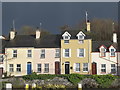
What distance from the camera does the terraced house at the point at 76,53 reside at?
4391 cm

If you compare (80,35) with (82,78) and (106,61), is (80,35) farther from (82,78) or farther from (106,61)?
(82,78)

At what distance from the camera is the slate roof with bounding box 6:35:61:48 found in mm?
45625

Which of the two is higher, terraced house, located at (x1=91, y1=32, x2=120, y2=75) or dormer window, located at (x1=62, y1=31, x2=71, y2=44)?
dormer window, located at (x1=62, y1=31, x2=71, y2=44)

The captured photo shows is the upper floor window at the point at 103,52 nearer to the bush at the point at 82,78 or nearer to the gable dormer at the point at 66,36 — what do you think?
the gable dormer at the point at 66,36

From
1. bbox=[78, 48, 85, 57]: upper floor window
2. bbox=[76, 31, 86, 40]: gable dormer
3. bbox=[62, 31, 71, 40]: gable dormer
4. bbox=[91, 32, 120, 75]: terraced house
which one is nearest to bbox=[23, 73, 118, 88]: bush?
bbox=[91, 32, 120, 75]: terraced house

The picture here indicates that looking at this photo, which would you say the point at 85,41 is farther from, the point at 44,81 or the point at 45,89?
the point at 45,89

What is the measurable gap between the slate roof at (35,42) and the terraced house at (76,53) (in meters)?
1.74

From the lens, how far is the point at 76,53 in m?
44.2

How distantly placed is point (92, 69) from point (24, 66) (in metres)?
10.5

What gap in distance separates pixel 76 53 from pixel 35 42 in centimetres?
722

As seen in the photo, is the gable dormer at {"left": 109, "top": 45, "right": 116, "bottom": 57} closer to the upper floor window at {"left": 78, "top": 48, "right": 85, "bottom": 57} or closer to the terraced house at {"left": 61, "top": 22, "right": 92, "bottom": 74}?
the terraced house at {"left": 61, "top": 22, "right": 92, "bottom": 74}

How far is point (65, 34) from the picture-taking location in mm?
44812

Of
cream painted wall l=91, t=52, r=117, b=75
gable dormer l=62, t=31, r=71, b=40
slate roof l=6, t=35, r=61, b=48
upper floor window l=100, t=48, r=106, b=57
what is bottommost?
cream painted wall l=91, t=52, r=117, b=75

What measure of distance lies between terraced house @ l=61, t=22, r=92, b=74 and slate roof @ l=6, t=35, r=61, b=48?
1.74 meters
